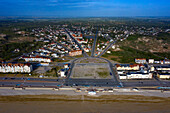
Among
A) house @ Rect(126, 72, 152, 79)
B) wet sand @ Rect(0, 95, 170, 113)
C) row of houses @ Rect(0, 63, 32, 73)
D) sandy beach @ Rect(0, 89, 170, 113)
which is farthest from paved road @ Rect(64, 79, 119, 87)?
row of houses @ Rect(0, 63, 32, 73)

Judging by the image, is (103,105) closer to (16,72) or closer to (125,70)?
(125,70)

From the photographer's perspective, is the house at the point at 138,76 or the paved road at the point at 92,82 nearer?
the paved road at the point at 92,82

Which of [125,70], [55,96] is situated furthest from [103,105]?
[125,70]

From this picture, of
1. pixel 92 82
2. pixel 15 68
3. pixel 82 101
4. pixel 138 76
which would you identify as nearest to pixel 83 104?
pixel 82 101

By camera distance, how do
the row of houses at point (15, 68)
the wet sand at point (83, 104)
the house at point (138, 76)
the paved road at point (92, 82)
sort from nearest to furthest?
1. the wet sand at point (83, 104)
2. the paved road at point (92, 82)
3. the house at point (138, 76)
4. the row of houses at point (15, 68)

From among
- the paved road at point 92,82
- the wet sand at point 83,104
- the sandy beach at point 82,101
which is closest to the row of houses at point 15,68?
the sandy beach at point 82,101

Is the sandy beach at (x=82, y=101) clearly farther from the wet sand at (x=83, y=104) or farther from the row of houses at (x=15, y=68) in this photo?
the row of houses at (x=15, y=68)

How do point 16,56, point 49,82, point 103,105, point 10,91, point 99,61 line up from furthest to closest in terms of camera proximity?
1. point 16,56
2. point 99,61
3. point 49,82
4. point 10,91
5. point 103,105
